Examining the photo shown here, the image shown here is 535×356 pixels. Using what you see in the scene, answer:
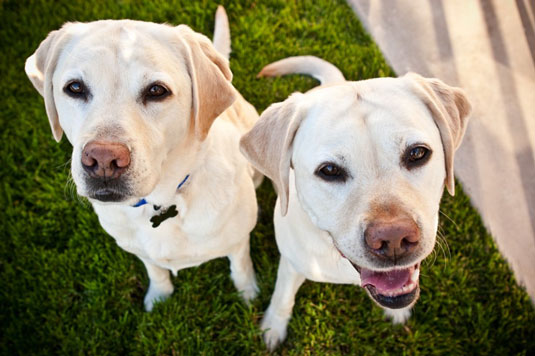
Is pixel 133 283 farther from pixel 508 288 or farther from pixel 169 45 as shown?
pixel 508 288

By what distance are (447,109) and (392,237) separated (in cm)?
80

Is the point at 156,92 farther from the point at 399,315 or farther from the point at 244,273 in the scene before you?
the point at 399,315

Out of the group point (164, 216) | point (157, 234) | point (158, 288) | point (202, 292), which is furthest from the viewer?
point (202, 292)

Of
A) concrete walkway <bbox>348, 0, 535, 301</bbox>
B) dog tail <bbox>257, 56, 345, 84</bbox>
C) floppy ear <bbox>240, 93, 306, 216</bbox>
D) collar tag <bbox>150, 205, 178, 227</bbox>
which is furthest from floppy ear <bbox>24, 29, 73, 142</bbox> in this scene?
concrete walkway <bbox>348, 0, 535, 301</bbox>

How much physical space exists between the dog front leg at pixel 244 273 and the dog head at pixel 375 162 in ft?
3.67

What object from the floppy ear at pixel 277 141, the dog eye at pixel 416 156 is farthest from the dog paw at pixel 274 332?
the dog eye at pixel 416 156

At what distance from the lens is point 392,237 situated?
2.02 m

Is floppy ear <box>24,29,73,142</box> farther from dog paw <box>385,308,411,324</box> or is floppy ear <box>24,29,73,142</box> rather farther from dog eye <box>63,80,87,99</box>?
dog paw <box>385,308,411,324</box>

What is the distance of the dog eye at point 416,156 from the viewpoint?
7.06 ft

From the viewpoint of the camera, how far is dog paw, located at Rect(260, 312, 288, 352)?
140 inches

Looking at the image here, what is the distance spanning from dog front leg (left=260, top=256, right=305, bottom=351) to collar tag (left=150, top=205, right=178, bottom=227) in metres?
0.82

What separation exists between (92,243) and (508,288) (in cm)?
345

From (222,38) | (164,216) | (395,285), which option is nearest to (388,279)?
(395,285)

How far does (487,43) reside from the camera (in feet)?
15.1
